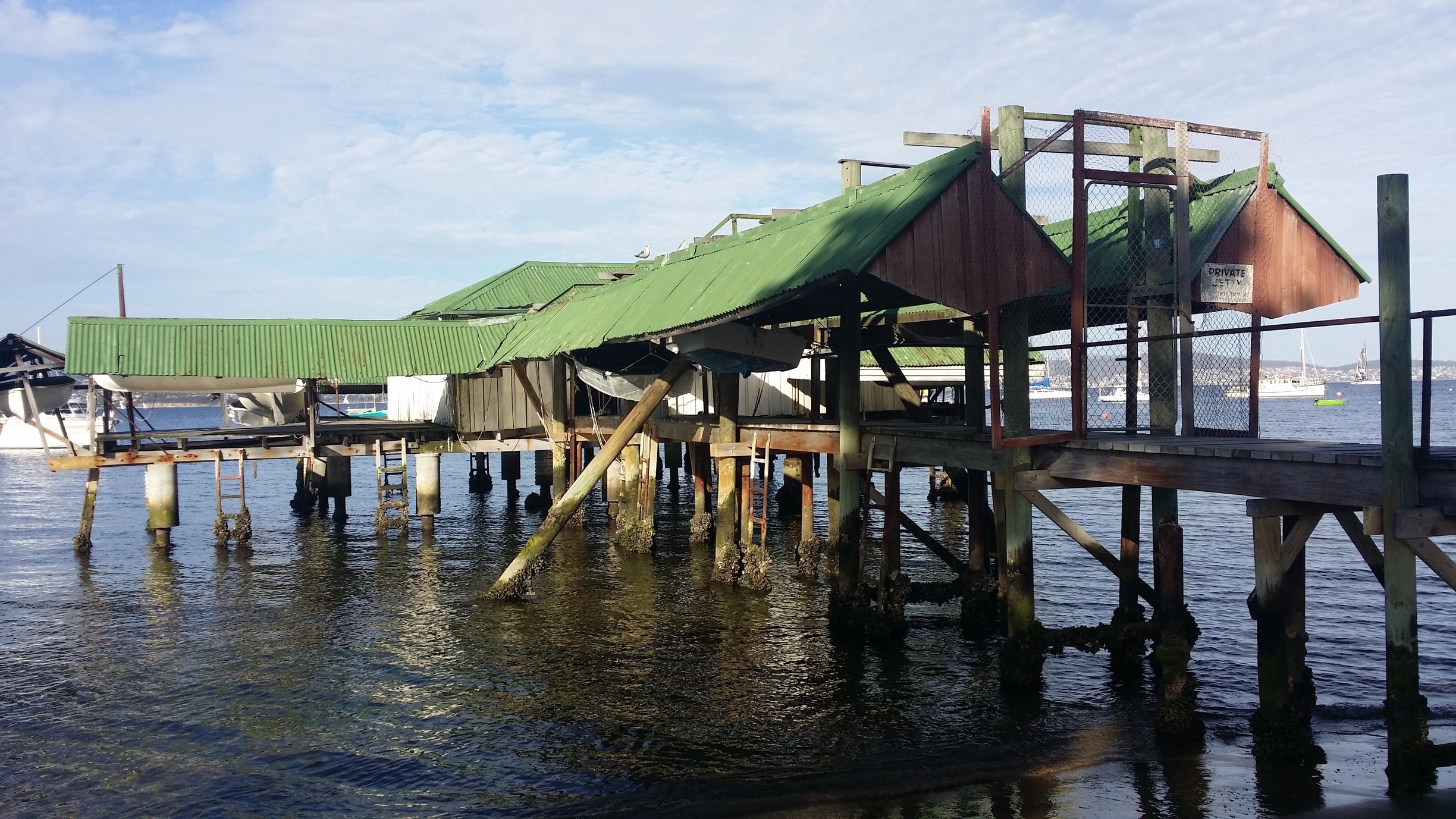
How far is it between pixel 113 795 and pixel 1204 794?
427 inches

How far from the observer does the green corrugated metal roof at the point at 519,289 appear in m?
34.2

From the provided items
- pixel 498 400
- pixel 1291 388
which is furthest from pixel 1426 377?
pixel 1291 388

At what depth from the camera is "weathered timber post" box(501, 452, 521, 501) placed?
33.9 meters

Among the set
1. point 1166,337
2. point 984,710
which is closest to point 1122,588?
point 984,710

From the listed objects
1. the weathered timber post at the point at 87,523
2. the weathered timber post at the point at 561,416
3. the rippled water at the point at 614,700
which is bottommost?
the rippled water at the point at 614,700

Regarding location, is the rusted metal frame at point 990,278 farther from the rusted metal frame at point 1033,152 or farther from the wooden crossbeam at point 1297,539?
the wooden crossbeam at point 1297,539

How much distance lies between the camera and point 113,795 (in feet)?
35.8

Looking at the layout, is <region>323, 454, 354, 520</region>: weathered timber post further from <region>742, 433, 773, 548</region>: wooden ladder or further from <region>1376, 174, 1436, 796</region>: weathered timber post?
<region>1376, 174, 1436, 796</region>: weathered timber post

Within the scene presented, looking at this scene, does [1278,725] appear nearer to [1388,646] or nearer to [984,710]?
[1388,646]

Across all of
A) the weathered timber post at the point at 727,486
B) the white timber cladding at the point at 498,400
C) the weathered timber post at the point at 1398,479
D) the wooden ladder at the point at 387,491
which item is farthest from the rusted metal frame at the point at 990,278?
the wooden ladder at the point at 387,491

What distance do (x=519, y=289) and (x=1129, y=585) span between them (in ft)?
85.7

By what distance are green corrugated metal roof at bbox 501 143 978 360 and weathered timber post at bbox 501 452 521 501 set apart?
9.35m

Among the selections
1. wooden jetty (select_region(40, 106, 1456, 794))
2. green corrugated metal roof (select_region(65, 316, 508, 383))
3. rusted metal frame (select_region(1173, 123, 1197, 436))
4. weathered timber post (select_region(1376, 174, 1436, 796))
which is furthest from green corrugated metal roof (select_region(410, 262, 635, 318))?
weathered timber post (select_region(1376, 174, 1436, 796))

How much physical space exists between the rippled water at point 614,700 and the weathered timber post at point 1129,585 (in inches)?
15.9
